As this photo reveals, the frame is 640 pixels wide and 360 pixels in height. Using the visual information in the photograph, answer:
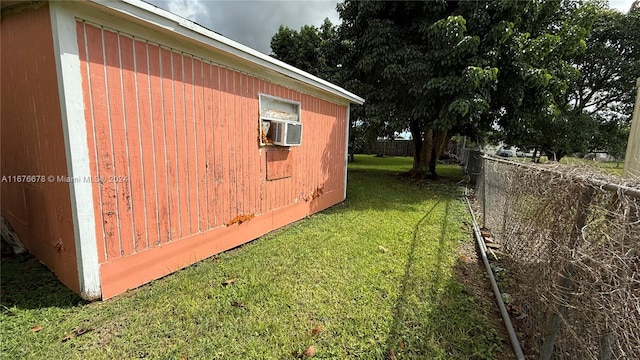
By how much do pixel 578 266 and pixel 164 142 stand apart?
11.2 ft

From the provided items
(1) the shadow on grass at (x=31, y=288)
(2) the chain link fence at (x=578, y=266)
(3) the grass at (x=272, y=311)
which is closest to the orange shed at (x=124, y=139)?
(1) the shadow on grass at (x=31, y=288)

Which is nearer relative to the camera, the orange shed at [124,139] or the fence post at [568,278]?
the fence post at [568,278]

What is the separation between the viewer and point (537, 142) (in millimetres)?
14016

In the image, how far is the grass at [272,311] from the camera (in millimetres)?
1894

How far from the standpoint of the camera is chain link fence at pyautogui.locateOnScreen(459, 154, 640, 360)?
119 centimetres

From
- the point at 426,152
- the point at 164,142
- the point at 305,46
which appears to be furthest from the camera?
the point at 305,46

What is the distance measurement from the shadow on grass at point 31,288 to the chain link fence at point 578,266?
359 cm

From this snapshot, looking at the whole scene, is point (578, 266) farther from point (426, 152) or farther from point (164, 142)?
point (426, 152)

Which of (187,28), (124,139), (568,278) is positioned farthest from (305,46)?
(568,278)

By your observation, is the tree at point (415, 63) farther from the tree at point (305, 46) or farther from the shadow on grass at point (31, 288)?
the shadow on grass at point (31, 288)

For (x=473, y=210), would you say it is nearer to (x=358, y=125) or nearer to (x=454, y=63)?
(x=454, y=63)

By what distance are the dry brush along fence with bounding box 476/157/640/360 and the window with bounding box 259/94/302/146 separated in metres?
3.05

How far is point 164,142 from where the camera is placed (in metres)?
2.75

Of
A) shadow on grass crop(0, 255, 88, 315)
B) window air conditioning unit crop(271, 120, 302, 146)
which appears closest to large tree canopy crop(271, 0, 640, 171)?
window air conditioning unit crop(271, 120, 302, 146)
